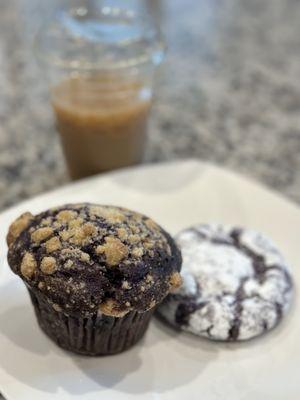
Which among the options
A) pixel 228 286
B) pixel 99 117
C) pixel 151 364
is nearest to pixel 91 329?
pixel 151 364

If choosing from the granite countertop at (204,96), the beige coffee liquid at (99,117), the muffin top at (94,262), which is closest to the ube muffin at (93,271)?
the muffin top at (94,262)

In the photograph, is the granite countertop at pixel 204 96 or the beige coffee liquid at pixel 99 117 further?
the granite countertop at pixel 204 96

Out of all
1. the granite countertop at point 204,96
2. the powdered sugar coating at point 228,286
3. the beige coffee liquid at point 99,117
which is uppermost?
the beige coffee liquid at point 99,117

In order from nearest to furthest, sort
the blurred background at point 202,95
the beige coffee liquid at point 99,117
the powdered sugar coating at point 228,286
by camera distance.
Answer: the powdered sugar coating at point 228,286, the beige coffee liquid at point 99,117, the blurred background at point 202,95

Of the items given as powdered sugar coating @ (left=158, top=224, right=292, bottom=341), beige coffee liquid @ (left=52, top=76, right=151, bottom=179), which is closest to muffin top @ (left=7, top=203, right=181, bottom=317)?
powdered sugar coating @ (left=158, top=224, right=292, bottom=341)

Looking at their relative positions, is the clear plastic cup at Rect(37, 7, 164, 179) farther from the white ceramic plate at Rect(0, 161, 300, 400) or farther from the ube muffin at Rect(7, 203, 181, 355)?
the ube muffin at Rect(7, 203, 181, 355)

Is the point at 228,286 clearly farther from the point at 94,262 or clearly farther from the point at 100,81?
the point at 100,81

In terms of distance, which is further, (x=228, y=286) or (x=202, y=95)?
(x=202, y=95)

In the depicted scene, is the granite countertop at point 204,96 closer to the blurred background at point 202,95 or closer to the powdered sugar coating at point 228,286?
the blurred background at point 202,95

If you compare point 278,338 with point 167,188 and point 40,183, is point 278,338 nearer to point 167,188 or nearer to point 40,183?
point 167,188
